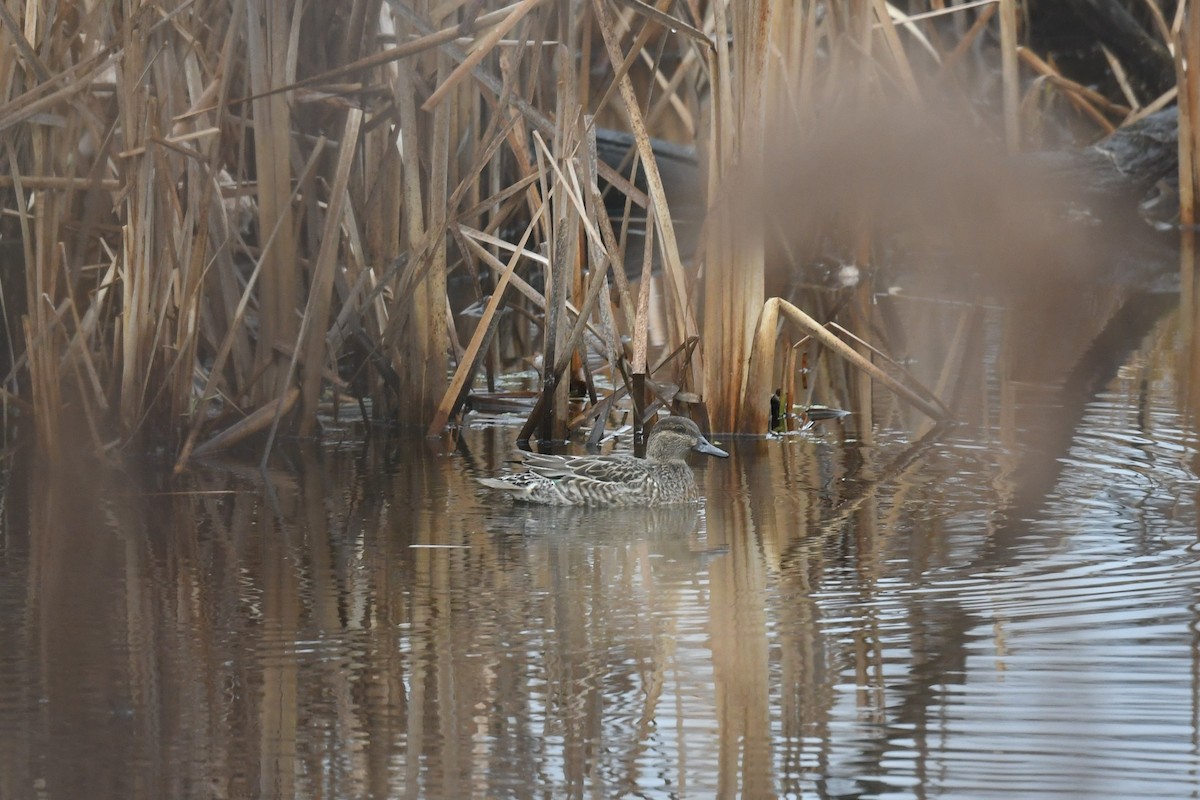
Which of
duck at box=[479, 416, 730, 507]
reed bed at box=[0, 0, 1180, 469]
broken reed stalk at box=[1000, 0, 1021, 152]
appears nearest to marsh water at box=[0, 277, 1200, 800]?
duck at box=[479, 416, 730, 507]

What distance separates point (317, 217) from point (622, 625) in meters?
3.16

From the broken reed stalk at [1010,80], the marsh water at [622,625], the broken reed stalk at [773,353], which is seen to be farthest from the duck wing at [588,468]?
the broken reed stalk at [1010,80]

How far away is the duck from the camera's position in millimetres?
6195

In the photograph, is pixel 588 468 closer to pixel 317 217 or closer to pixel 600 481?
pixel 600 481

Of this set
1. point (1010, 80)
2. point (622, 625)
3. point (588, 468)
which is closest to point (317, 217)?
point (588, 468)

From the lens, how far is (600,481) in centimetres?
632

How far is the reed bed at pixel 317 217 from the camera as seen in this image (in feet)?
21.2

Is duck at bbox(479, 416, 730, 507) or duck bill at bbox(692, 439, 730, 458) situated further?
duck bill at bbox(692, 439, 730, 458)

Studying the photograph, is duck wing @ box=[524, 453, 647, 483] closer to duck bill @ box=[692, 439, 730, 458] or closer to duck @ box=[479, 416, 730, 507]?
duck @ box=[479, 416, 730, 507]

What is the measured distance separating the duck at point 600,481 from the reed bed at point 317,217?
76cm

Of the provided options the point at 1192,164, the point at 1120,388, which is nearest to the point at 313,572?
the point at 1120,388

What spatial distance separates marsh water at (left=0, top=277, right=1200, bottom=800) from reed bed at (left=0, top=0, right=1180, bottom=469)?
0.97ft

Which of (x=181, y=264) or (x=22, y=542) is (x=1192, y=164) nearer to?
(x=181, y=264)

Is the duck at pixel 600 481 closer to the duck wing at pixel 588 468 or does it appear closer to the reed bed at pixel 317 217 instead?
the duck wing at pixel 588 468
